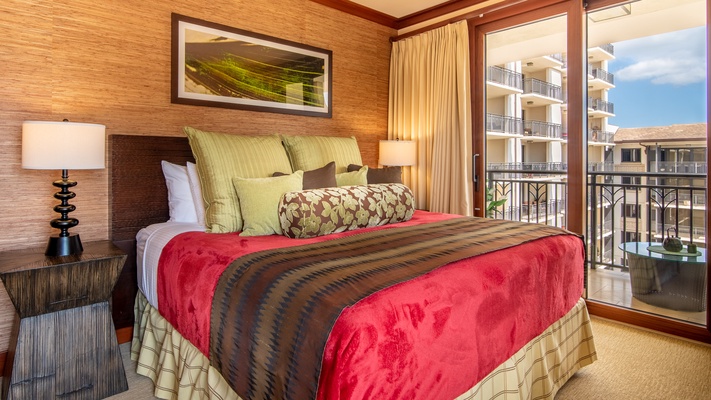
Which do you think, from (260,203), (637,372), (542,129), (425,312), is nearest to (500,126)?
(542,129)

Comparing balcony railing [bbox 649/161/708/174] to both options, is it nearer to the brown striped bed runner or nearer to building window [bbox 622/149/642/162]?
building window [bbox 622/149/642/162]

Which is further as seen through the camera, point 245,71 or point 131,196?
point 245,71

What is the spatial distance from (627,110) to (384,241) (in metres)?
2.41

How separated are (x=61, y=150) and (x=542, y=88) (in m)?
3.43

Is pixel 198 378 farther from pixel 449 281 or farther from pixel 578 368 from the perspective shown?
pixel 578 368

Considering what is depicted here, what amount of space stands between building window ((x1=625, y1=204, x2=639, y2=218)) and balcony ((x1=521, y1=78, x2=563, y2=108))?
108 cm

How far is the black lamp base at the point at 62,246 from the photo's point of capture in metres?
1.98

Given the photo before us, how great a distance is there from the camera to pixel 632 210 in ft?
11.0

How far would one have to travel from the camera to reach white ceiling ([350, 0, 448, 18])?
3719 mm

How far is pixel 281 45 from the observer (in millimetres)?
3279

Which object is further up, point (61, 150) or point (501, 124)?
point (501, 124)

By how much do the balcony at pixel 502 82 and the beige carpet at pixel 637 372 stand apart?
6.93 ft

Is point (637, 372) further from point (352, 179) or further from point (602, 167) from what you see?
point (352, 179)

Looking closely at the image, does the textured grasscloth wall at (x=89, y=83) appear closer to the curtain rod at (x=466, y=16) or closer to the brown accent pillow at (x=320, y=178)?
the brown accent pillow at (x=320, y=178)
